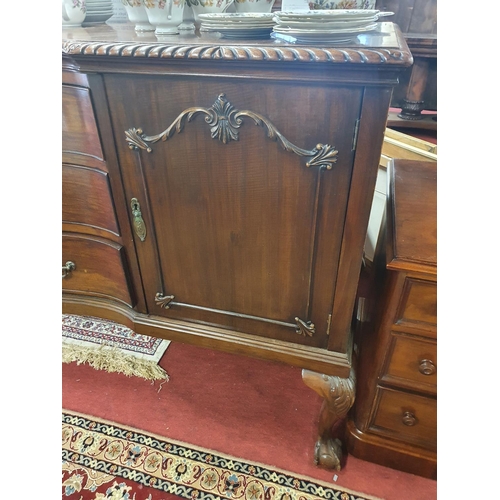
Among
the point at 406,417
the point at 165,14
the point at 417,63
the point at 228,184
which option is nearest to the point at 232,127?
the point at 228,184

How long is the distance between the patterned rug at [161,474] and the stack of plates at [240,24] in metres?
0.99

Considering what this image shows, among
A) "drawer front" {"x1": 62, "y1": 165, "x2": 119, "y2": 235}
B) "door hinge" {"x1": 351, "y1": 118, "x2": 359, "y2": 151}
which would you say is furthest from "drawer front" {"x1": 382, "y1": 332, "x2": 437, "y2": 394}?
"drawer front" {"x1": 62, "y1": 165, "x2": 119, "y2": 235}

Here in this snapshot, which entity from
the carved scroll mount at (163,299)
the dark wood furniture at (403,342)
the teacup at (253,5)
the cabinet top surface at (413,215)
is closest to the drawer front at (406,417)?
the dark wood furniture at (403,342)

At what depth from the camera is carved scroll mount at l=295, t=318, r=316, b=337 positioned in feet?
2.54

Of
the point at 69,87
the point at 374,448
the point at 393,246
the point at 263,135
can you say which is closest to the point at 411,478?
the point at 374,448

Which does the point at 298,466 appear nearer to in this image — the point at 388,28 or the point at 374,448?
the point at 374,448

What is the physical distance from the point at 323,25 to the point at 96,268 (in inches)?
27.0

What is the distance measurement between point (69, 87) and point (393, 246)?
644 millimetres

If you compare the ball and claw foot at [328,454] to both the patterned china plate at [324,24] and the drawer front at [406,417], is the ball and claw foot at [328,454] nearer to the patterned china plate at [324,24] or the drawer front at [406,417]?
the drawer front at [406,417]

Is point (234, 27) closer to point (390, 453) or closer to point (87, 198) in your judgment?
point (87, 198)

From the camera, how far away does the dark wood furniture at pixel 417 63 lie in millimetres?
1219

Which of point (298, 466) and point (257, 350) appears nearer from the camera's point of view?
point (257, 350)

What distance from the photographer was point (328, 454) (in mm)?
989

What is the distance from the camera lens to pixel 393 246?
72 cm
